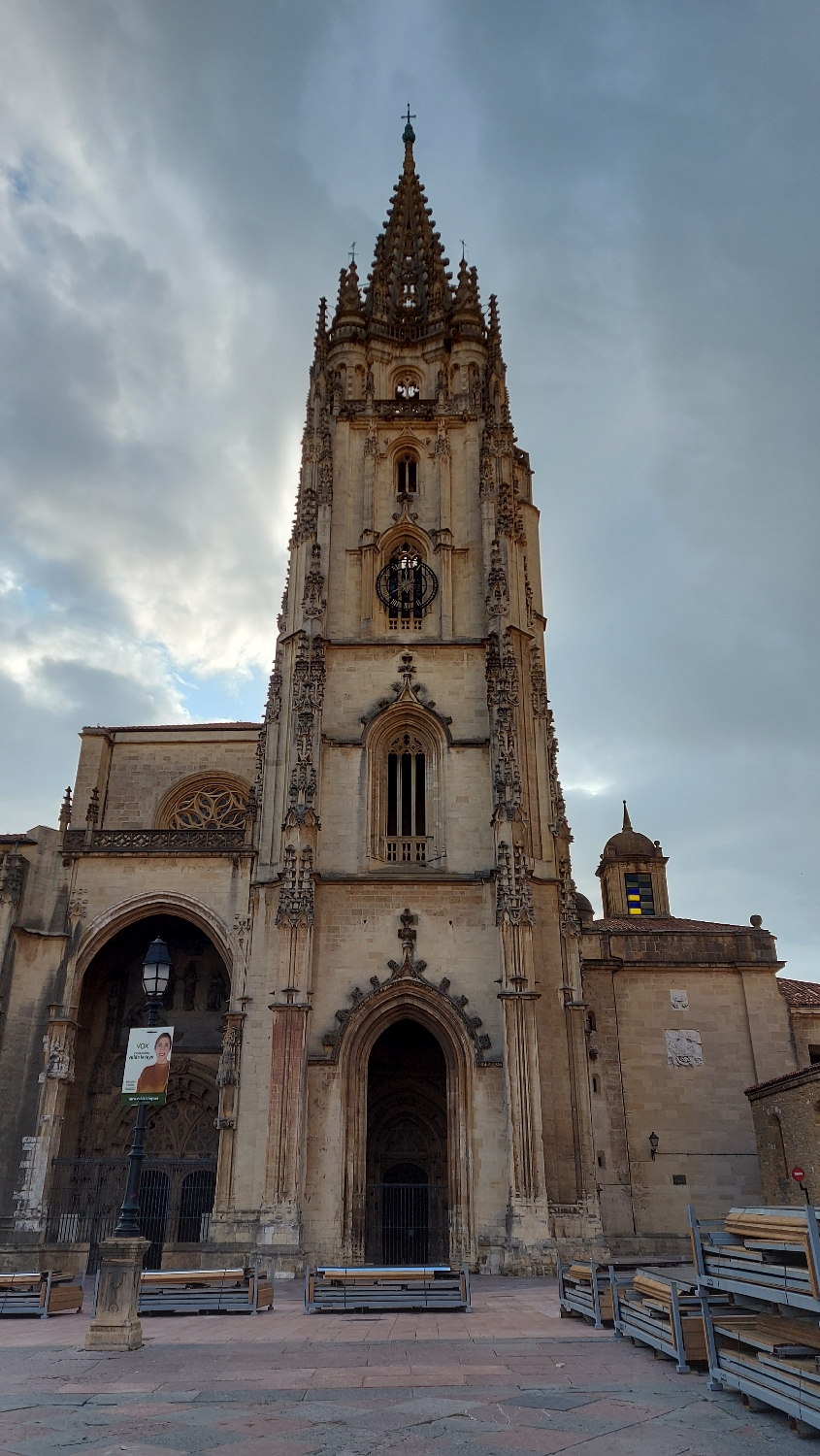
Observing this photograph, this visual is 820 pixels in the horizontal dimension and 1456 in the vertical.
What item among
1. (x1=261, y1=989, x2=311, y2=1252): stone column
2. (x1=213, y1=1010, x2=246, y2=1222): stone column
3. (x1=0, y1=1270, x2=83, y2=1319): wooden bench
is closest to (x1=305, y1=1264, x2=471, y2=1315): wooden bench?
(x1=0, y1=1270, x2=83, y2=1319): wooden bench

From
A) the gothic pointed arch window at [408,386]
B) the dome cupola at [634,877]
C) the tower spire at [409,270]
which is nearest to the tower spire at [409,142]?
the tower spire at [409,270]

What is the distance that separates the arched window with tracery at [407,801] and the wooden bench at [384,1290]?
1137 cm

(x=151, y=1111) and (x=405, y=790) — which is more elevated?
(x=405, y=790)

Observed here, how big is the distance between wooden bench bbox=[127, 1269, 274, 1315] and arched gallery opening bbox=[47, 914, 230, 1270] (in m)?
7.76

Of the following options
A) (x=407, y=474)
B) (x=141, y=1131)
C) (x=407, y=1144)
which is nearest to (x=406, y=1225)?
(x=407, y=1144)

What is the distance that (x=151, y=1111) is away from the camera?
1002 inches

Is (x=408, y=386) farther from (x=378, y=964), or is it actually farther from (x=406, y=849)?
(x=378, y=964)

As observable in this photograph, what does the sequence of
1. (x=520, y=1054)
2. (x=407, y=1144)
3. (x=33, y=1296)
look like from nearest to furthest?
1. (x=33, y=1296)
2. (x=520, y=1054)
3. (x=407, y=1144)

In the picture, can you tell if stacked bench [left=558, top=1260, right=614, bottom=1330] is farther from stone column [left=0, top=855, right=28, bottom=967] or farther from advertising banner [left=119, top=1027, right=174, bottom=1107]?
stone column [left=0, top=855, right=28, bottom=967]

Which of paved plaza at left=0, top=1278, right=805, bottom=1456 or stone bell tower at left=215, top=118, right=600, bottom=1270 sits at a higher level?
stone bell tower at left=215, top=118, right=600, bottom=1270

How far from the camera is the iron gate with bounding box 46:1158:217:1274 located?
73.7 ft

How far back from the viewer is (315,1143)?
21.4m

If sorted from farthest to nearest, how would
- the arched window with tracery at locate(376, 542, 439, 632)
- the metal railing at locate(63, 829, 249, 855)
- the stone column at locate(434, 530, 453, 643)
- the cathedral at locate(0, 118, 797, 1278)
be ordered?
1. the arched window with tracery at locate(376, 542, 439, 632)
2. the stone column at locate(434, 530, 453, 643)
3. the metal railing at locate(63, 829, 249, 855)
4. the cathedral at locate(0, 118, 797, 1278)

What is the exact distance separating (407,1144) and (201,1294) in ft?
36.2
